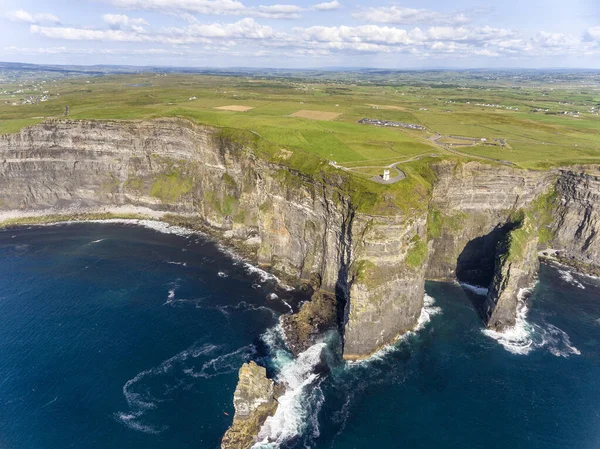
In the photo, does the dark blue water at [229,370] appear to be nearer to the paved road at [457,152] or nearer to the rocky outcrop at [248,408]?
the rocky outcrop at [248,408]

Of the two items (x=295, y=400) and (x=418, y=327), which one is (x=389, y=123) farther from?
(x=295, y=400)

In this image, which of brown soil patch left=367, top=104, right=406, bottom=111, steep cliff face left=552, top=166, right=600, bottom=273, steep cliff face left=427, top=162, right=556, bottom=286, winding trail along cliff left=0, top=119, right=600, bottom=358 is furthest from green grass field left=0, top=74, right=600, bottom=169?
steep cliff face left=427, top=162, right=556, bottom=286

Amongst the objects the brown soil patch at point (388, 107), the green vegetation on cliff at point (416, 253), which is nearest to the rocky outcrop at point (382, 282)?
the green vegetation on cliff at point (416, 253)

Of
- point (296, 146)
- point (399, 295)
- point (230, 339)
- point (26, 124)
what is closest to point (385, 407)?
point (399, 295)

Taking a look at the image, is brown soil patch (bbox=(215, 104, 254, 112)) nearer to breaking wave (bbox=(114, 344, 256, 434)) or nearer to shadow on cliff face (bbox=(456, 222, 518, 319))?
shadow on cliff face (bbox=(456, 222, 518, 319))

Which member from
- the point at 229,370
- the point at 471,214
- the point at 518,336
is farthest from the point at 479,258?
the point at 229,370

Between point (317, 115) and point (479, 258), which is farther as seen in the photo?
point (317, 115)

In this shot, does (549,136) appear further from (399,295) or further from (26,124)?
(26,124)
